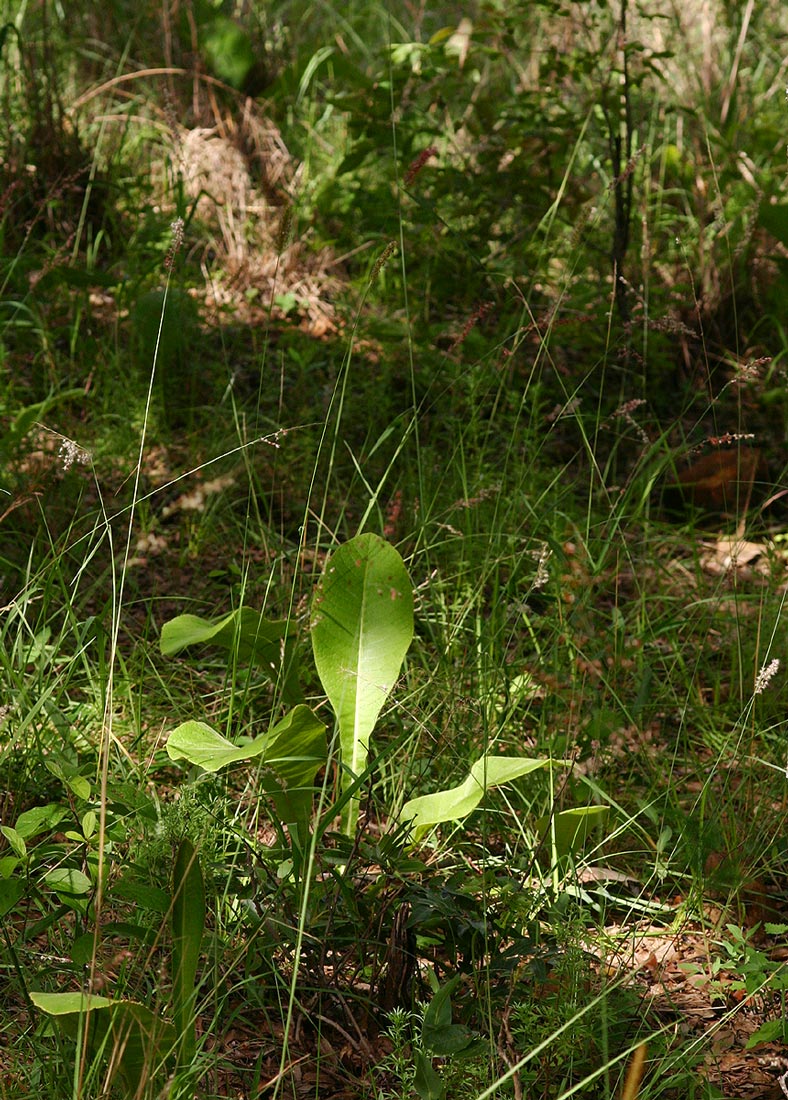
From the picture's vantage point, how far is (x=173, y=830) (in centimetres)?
157

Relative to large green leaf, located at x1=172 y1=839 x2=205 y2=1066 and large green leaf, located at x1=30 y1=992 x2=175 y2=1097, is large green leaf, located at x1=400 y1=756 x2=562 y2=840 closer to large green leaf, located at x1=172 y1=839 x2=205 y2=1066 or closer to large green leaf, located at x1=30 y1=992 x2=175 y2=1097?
large green leaf, located at x1=172 y1=839 x2=205 y2=1066

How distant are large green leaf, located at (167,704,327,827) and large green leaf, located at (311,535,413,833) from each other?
17cm

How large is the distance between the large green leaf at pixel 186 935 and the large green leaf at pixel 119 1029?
0.8 inches

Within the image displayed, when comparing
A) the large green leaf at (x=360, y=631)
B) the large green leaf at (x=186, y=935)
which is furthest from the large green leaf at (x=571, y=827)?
the large green leaf at (x=186, y=935)

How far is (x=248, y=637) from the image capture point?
185cm

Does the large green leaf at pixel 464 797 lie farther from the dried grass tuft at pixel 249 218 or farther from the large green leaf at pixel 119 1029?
the dried grass tuft at pixel 249 218

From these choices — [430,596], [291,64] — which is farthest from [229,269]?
[430,596]

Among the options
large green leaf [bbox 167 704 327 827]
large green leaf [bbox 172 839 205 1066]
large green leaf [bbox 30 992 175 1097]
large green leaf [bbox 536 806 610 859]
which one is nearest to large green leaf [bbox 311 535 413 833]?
large green leaf [bbox 167 704 327 827]

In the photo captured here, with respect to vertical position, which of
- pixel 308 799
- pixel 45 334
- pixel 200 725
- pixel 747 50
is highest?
pixel 747 50

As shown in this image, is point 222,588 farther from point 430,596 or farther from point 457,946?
point 457,946

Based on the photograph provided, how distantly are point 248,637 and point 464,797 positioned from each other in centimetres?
45

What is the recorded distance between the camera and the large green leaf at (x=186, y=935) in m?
1.31

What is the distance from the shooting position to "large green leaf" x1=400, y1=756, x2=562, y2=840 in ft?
5.34

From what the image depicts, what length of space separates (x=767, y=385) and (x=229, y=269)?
1.84 metres
